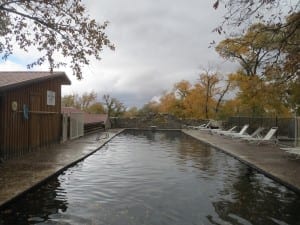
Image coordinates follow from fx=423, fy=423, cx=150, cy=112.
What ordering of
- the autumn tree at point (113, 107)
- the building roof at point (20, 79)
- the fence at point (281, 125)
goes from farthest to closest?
the autumn tree at point (113, 107)
the fence at point (281, 125)
the building roof at point (20, 79)

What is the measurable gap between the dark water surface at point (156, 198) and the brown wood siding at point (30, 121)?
272cm

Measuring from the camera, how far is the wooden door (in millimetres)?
17453

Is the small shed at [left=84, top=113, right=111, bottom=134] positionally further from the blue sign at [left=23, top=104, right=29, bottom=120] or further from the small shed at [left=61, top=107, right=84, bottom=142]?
the blue sign at [left=23, top=104, right=29, bottom=120]

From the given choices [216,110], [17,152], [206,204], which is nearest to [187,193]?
[206,204]

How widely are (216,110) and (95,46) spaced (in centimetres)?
4844

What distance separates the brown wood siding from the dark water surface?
2.72 meters

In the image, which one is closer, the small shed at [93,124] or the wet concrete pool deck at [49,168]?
the wet concrete pool deck at [49,168]

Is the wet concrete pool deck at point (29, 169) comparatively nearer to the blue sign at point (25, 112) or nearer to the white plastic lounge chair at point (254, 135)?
the blue sign at point (25, 112)

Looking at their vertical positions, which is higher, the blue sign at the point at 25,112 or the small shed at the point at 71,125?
the blue sign at the point at 25,112

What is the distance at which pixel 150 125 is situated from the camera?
53938 millimetres

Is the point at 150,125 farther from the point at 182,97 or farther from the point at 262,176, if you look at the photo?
the point at 262,176

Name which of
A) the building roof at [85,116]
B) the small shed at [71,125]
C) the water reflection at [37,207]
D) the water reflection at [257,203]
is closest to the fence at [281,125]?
the small shed at [71,125]

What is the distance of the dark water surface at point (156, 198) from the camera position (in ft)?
25.1

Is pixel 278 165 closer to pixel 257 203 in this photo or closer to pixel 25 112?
pixel 257 203
